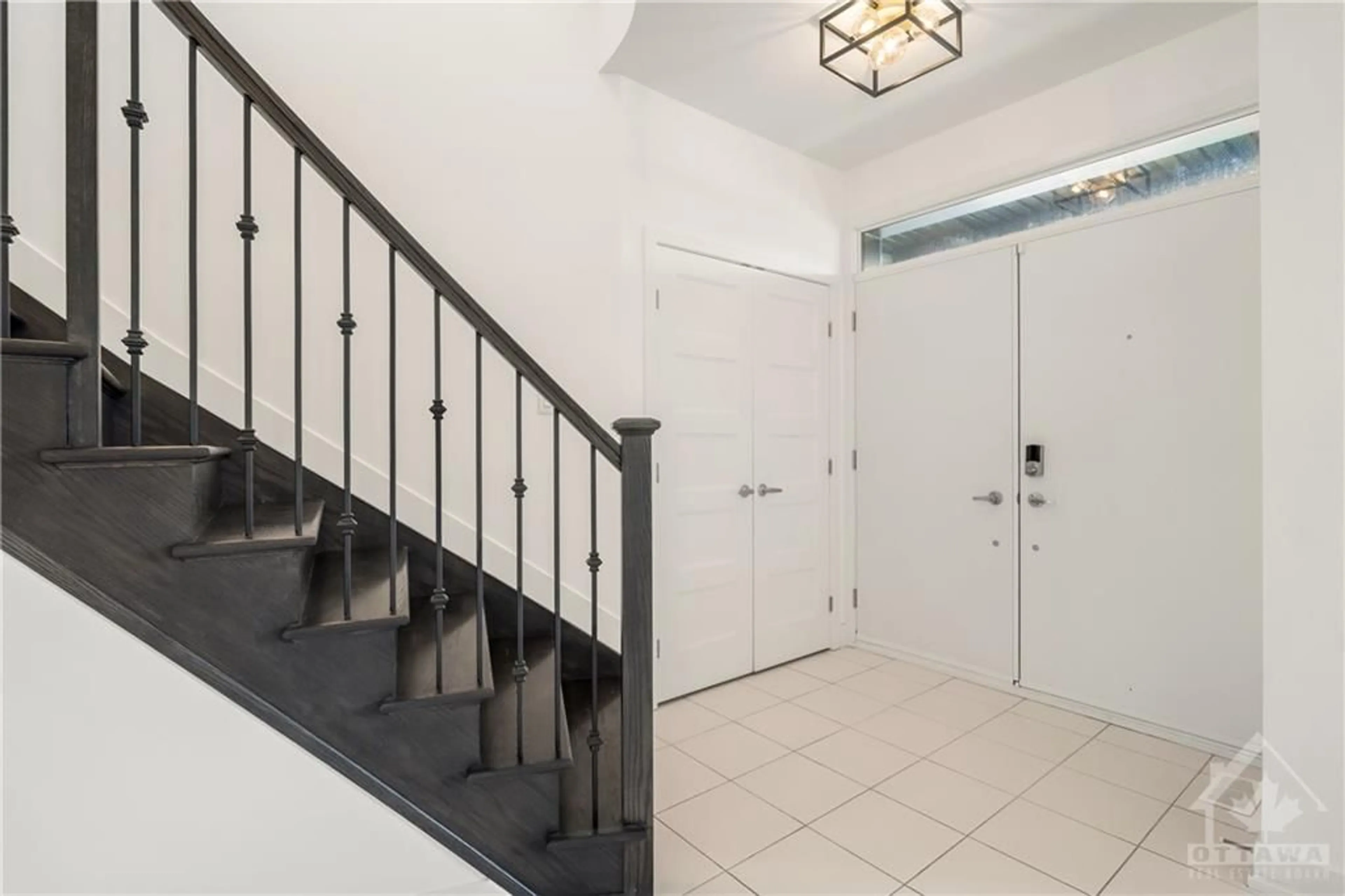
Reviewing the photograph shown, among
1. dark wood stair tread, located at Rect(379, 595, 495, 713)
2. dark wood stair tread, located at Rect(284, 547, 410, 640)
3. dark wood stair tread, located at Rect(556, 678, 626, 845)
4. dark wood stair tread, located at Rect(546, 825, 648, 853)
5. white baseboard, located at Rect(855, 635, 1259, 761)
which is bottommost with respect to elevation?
white baseboard, located at Rect(855, 635, 1259, 761)

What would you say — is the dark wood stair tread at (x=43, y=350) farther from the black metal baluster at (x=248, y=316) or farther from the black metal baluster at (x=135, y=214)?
the black metal baluster at (x=248, y=316)

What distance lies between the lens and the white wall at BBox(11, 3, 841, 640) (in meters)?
1.81

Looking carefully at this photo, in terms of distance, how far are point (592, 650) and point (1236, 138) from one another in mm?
3113

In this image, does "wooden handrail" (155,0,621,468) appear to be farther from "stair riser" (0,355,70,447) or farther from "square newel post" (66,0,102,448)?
"stair riser" (0,355,70,447)

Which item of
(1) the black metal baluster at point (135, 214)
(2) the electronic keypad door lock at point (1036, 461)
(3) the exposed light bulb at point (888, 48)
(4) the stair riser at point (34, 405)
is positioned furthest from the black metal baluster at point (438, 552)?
(2) the electronic keypad door lock at point (1036, 461)

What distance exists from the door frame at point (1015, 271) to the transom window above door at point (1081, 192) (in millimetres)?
54

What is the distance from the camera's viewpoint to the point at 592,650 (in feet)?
5.60

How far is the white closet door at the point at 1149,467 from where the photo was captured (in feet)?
7.70

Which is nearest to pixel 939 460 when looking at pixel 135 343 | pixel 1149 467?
pixel 1149 467

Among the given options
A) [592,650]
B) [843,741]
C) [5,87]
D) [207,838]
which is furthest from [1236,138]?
[207,838]

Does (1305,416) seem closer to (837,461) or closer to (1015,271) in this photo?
(1015,271)

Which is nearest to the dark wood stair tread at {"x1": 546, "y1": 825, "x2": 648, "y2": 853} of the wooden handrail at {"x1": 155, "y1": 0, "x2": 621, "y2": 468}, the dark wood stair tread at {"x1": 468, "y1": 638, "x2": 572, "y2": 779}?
the dark wood stair tread at {"x1": 468, "y1": 638, "x2": 572, "y2": 779}

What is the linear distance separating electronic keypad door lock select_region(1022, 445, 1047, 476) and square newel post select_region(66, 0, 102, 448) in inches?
129

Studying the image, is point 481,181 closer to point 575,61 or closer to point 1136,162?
→ point 575,61
